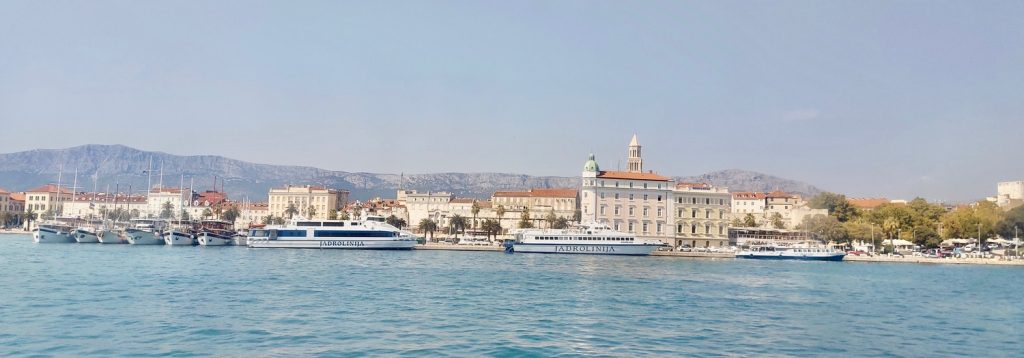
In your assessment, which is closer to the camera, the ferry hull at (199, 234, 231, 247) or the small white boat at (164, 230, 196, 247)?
the small white boat at (164, 230, 196, 247)

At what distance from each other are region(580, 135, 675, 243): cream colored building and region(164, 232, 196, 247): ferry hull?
35075 mm

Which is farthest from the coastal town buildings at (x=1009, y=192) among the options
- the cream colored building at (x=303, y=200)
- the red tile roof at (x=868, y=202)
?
the cream colored building at (x=303, y=200)

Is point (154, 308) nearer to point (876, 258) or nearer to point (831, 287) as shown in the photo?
point (831, 287)

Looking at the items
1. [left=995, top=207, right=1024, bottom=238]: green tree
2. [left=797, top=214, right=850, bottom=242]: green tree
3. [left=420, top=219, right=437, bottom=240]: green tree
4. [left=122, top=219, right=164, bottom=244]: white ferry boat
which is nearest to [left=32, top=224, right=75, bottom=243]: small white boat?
[left=122, top=219, right=164, bottom=244]: white ferry boat

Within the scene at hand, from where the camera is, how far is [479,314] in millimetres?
22109

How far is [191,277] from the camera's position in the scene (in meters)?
32.5

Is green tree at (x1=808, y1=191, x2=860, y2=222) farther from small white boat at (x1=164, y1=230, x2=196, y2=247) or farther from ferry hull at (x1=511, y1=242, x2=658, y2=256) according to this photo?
small white boat at (x1=164, y1=230, x2=196, y2=247)

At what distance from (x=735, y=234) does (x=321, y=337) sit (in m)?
75.7

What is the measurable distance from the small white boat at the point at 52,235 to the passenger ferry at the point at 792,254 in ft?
191

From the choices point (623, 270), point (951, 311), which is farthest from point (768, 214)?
point (951, 311)

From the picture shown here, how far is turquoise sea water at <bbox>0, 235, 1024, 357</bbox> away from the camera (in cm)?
1689

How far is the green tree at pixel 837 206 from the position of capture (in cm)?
9421

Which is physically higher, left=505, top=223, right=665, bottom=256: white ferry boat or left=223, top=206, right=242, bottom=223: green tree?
left=223, top=206, right=242, bottom=223: green tree

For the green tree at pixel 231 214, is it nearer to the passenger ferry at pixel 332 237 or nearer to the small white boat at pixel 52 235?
the small white boat at pixel 52 235
